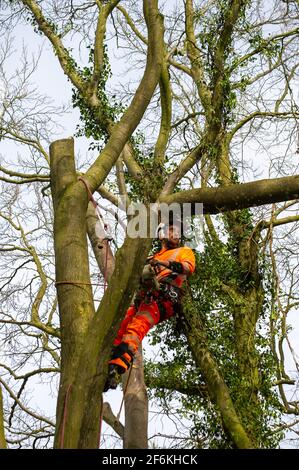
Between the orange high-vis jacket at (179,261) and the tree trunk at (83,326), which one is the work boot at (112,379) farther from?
the orange high-vis jacket at (179,261)

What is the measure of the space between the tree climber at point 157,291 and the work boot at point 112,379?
20 centimetres

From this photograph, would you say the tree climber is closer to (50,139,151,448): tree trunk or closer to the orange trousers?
the orange trousers

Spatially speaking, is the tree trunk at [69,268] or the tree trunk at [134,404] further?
the tree trunk at [134,404]

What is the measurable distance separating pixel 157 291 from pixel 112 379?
1.31 m

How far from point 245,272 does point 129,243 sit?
5.63 metres

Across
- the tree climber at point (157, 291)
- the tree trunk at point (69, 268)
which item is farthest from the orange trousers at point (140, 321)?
the tree trunk at point (69, 268)

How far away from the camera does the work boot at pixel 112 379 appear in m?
4.69

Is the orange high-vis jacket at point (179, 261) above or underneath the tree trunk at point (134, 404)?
above

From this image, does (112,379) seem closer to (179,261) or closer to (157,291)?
(157,291)

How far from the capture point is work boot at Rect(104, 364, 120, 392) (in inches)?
185

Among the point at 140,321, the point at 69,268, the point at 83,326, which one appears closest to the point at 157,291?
the point at 140,321

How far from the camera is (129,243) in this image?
13.2ft
